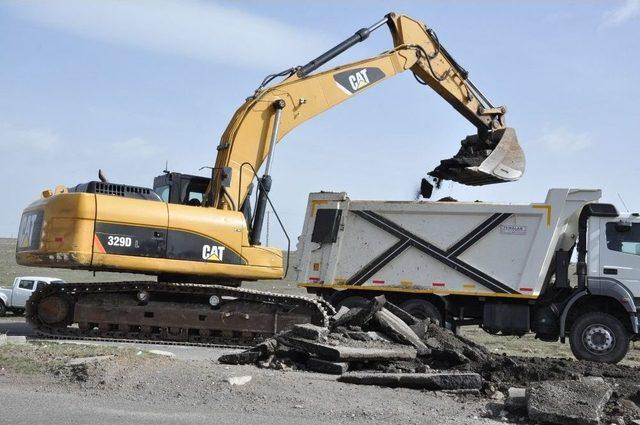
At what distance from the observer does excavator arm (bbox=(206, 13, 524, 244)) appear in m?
13.8

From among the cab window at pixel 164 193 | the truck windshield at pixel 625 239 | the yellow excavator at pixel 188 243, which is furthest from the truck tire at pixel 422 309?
the cab window at pixel 164 193

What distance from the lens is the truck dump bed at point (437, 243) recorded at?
593 inches

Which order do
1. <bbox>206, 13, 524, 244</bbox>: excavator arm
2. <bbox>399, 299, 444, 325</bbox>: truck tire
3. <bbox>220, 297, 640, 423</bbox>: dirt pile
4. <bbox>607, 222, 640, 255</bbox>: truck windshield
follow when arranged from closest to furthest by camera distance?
<bbox>220, 297, 640, 423</bbox>: dirt pile
<bbox>206, 13, 524, 244</bbox>: excavator arm
<bbox>607, 222, 640, 255</bbox>: truck windshield
<bbox>399, 299, 444, 325</bbox>: truck tire

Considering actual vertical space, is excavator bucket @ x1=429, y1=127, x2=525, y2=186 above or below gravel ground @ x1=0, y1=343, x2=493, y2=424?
above

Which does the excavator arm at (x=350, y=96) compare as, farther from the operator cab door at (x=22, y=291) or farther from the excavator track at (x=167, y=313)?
the operator cab door at (x=22, y=291)

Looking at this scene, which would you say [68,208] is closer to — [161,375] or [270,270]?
[270,270]

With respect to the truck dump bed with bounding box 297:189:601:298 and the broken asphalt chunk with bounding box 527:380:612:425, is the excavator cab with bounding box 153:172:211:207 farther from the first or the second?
the broken asphalt chunk with bounding box 527:380:612:425

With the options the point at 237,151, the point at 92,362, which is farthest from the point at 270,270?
the point at 92,362

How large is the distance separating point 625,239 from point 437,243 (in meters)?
3.38

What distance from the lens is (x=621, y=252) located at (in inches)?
576

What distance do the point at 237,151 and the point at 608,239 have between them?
22.4 feet

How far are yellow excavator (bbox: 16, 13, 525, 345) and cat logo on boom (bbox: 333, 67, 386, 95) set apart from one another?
Answer: 0.11 ft

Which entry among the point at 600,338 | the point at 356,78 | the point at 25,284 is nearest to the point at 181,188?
the point at 356,78

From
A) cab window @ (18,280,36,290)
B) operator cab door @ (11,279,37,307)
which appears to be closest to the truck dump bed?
operator cab door @ (11,279,37,307)
